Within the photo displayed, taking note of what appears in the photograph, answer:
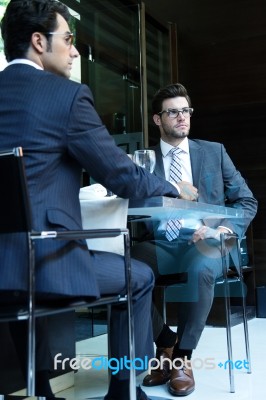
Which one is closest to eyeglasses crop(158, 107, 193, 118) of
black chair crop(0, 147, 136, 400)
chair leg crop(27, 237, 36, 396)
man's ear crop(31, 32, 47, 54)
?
man's ear crop(31, 32, 47, 54)

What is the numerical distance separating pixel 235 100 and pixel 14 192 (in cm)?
453

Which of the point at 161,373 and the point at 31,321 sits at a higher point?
the point at 31,321

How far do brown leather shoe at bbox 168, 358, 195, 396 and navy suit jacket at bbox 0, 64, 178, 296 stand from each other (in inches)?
39.5

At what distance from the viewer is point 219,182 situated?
2.78m

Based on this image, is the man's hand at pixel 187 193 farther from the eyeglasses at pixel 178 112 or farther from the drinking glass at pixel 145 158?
→ the eyeglasses at pixel 178 112

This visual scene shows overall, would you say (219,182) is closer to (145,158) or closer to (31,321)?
(145,158)

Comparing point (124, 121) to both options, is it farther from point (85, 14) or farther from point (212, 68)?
point (212, 68)

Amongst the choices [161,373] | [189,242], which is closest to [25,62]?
[189,242]

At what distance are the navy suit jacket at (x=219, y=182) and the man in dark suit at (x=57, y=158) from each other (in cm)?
88

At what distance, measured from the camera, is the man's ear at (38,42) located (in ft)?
5.91

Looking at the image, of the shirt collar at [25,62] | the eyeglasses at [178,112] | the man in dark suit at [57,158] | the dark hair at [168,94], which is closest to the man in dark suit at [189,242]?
the eyeglasses at [178,112]

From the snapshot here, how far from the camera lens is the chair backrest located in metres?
1.48

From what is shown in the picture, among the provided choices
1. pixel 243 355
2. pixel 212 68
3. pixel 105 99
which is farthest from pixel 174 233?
pixel 212 68

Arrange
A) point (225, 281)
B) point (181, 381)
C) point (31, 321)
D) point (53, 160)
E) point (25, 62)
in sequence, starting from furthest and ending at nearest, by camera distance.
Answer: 1. point (225, 281)
2. point (181, 381)
3. point (25, 62)
4. point (53, 160)
5. point (31, 321)
